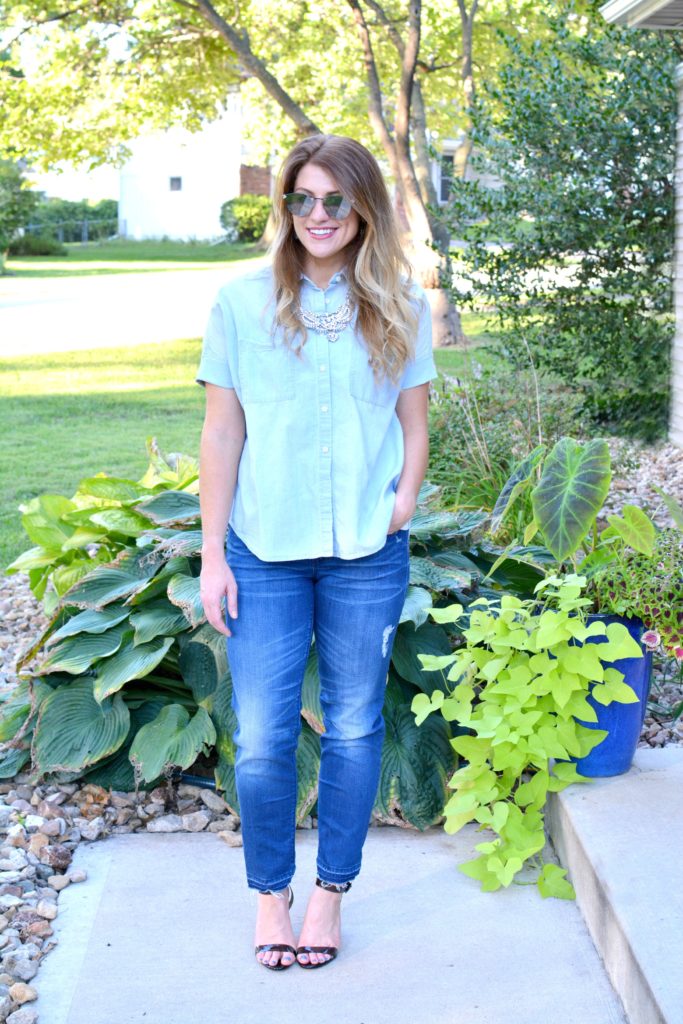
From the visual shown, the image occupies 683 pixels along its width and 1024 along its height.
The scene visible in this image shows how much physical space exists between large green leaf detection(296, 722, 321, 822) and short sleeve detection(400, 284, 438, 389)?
1.17m

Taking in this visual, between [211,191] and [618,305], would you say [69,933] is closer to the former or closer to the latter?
[618,305]

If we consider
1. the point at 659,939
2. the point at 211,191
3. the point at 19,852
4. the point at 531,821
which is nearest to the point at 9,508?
the point at 19,852

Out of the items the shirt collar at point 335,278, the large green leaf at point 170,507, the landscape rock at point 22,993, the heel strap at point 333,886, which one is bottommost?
the landscape rock at point 22,993

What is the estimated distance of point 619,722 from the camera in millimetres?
3135

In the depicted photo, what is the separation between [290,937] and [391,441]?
45.2 inches

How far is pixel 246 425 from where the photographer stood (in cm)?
249

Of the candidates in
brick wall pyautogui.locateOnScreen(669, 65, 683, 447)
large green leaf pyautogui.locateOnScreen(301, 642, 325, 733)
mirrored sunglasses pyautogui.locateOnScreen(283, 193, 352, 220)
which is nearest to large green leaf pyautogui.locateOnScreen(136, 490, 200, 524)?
large green leaf pyautogui.locateOnScreen(301, 642, 325, 733)

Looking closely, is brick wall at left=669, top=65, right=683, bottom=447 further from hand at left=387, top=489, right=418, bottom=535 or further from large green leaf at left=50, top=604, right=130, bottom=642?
hand at left=387, top=489, right=418, bottom=535

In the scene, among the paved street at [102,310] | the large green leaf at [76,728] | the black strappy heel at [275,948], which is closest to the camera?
the black strappy heel at [275,948]

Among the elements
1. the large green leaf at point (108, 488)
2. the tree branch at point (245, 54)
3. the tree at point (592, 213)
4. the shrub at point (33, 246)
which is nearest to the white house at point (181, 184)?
the shrub at point (33, 246)

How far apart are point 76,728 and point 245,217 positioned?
32155 mm

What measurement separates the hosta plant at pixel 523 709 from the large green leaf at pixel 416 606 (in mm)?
193

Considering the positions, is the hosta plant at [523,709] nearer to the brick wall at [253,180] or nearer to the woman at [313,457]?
the woman at [313,457]

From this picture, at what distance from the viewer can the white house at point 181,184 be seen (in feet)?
128
